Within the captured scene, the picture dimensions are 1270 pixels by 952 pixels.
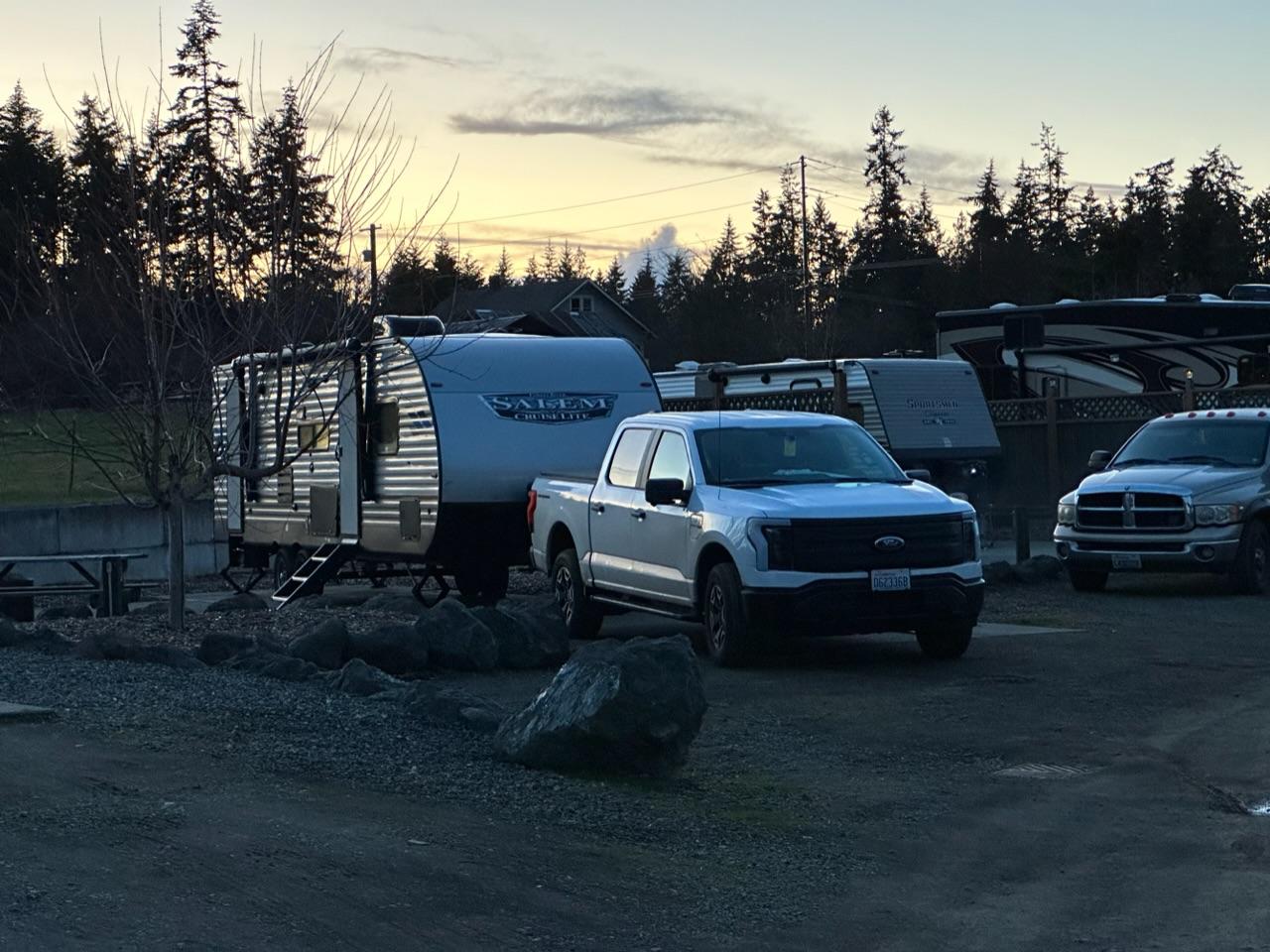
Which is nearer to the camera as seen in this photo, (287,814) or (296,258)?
(287,814)

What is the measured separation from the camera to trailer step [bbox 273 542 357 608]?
20172 millimetres

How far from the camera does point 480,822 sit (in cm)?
778

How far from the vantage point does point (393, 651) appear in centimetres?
1340

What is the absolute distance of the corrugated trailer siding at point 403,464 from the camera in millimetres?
18656

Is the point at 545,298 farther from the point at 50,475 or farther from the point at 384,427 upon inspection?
the point at 384,427

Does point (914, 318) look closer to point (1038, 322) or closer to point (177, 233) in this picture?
point (1038, 322)

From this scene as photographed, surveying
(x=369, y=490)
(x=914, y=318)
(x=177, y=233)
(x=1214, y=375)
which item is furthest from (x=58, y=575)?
(x=914, y=318)

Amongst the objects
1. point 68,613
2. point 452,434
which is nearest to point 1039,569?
point 452,434

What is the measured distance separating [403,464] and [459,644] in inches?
234

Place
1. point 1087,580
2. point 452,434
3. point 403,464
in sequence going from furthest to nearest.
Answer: point 1087,580 → point 403,464 → point 452,434

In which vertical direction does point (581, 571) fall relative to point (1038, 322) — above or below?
below

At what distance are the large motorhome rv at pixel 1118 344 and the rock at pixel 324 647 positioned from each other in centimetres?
1936

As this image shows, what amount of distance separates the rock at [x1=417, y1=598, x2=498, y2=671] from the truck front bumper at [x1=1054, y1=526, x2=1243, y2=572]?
25.9 feet

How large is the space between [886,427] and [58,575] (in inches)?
477
